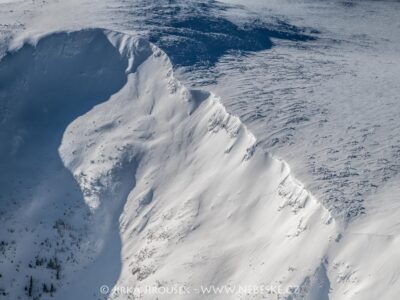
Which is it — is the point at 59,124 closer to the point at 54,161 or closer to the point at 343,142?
the point at 54,161

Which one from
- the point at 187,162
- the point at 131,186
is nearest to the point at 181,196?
the point at 187,162

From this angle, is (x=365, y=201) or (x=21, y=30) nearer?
(x=365, y=201)

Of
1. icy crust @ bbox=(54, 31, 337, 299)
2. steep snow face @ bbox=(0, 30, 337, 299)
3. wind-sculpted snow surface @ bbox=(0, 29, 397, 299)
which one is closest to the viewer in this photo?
wind-sculpted snow surface @ bbox=(0, 29, 397, 299)

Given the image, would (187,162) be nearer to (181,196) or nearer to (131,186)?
(181,196)

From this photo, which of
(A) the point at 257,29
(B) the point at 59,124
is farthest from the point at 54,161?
(A) the point at 257,29

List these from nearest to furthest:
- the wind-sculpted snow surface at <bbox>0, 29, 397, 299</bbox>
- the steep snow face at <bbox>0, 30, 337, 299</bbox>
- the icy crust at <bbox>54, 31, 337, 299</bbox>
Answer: the wind-sculpted snow surface at <bbox>0, 29, 397, 299</bbox>
the icy crust at <bbox>54, 31, 337, 299</bbox>
the steep snow face at <bbox>0, 30, 337, 299</bbox>

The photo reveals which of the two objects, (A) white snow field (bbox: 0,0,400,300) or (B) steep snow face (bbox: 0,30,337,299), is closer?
(A) white snow field (bbox: 0,0,400,300)
